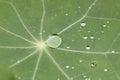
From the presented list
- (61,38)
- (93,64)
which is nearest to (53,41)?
(61,38)

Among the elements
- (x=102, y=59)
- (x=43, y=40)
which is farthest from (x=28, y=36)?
(x=102, y=59)

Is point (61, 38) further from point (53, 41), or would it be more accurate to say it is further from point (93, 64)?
point (93, 64)

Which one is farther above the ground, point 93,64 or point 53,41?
point 53,41

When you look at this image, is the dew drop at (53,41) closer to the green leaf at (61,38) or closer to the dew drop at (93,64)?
the green leaf at (61,38)

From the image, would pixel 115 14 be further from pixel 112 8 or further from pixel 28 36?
pixel 28 36

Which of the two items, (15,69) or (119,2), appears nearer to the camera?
(15,69)

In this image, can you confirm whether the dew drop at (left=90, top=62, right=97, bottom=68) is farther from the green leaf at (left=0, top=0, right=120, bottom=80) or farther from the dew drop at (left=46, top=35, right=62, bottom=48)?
the dew drop at (left=46, top=35, right=62, bottom=48)

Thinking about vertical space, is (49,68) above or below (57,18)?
below

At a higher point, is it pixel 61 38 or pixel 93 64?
pixel 61 38
